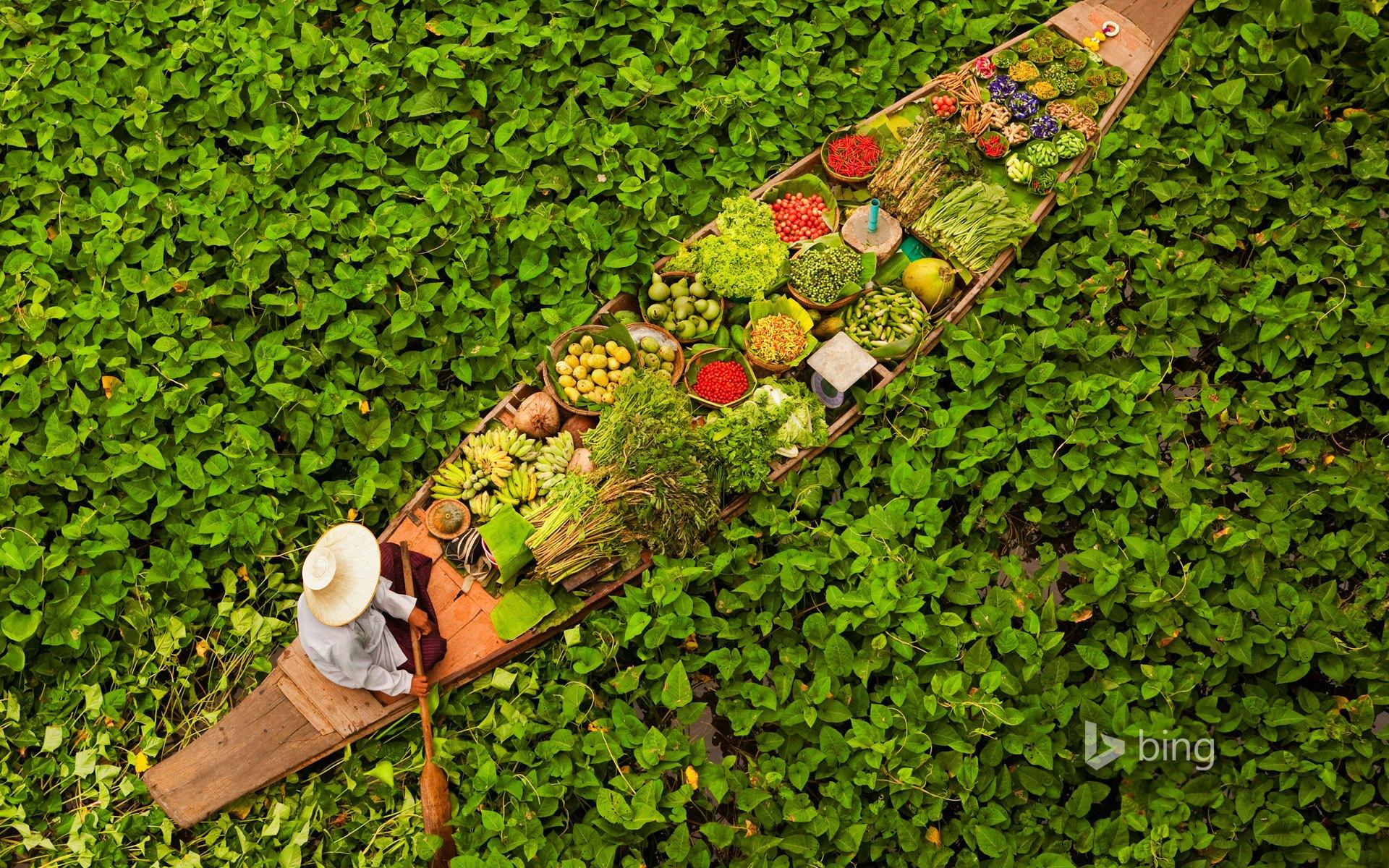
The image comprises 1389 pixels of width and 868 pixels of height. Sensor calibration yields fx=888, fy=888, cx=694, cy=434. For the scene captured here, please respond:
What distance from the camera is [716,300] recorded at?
5.37 m

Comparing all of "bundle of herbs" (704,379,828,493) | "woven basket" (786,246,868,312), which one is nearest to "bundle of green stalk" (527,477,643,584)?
"bundle of herbs" (704,379,828,493)

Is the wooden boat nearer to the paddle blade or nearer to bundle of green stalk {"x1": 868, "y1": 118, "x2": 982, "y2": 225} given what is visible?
the paddle blade

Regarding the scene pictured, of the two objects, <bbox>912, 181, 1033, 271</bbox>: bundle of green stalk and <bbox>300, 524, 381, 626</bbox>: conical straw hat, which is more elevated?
<bbox>912, 181, 1033, 271</bbox>: bundle of green stalk

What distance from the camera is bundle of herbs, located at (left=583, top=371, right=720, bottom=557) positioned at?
4477 millimetres

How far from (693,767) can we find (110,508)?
3449mm

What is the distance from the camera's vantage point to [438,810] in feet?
14.1

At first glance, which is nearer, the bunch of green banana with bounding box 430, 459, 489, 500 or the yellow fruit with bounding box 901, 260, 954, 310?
the bunch of green banana with bounding box 430, 459, 489, 500

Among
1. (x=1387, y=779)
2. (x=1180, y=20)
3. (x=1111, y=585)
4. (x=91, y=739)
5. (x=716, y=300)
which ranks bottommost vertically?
(x=91, y=739)

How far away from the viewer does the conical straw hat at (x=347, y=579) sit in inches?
157

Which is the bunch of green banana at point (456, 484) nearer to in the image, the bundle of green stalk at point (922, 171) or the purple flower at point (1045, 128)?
the bundle of green stalk at point (922, 171)

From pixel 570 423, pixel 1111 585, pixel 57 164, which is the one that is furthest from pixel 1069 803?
pixel 57 164

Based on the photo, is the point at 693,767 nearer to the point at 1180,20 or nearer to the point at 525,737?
the point at 525,737

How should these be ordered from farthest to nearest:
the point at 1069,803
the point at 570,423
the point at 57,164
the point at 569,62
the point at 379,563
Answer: the point at 569,62
the point at 57,164
the point at 570,423
the point at 1069,803
the point at 379,563

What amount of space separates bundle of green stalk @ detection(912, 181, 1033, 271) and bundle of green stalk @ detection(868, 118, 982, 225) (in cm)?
11
